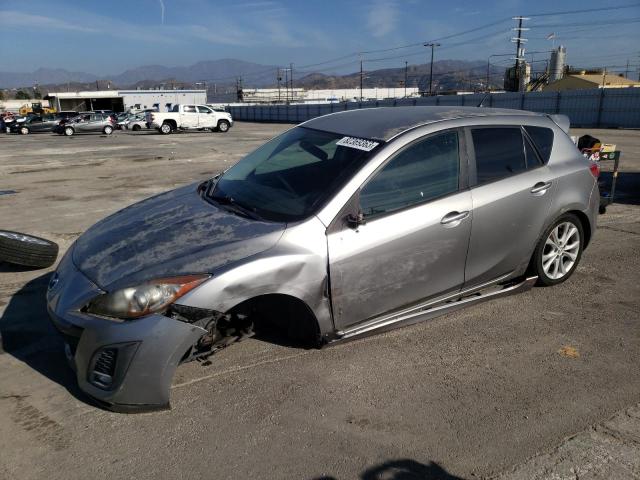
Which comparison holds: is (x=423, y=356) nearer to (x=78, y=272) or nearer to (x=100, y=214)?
(x=78, y=272)

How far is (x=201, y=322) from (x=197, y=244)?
51 centimetres

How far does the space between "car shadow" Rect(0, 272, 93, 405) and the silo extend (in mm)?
67322

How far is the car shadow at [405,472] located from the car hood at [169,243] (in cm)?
132

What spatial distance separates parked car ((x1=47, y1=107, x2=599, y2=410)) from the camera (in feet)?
9.32

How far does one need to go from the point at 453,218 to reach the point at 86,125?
3590 cm

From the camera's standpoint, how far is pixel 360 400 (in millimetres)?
3064

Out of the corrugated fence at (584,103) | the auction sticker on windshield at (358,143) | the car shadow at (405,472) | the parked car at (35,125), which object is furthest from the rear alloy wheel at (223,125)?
the car shadow at (405,472)

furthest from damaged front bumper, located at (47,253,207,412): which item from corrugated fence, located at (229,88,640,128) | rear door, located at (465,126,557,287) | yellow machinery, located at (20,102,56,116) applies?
yellow machinery, located at (20,102,56,116)

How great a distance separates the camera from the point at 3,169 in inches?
590

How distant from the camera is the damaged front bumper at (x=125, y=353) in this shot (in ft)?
9.02

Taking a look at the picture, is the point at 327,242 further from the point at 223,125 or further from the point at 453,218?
the point at 223,125

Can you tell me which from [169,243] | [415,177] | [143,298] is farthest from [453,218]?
[143,298]

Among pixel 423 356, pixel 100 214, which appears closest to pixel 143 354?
pixel 423 356

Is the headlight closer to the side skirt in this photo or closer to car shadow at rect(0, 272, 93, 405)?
car shadow at rect(0, 272, 93, 405)
